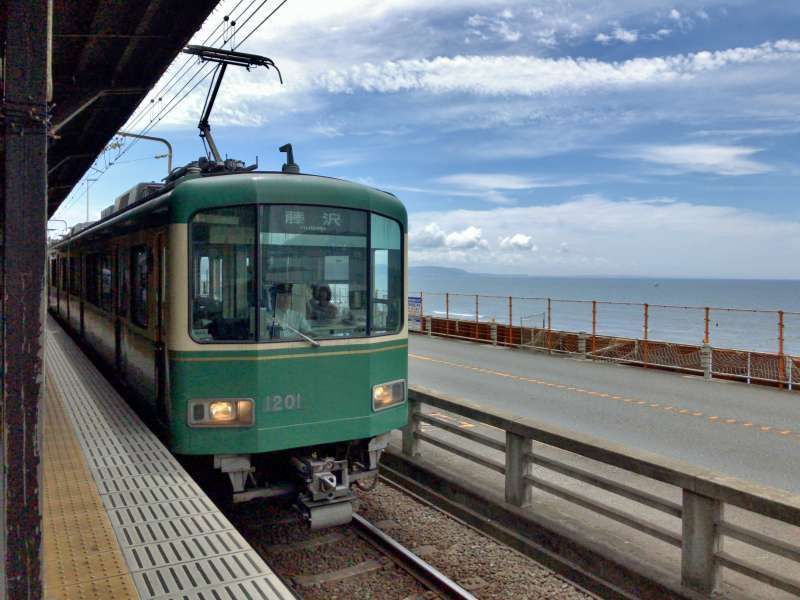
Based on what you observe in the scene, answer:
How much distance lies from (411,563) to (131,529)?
237cm

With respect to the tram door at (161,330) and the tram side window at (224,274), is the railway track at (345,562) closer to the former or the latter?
the tram door at (161,330)

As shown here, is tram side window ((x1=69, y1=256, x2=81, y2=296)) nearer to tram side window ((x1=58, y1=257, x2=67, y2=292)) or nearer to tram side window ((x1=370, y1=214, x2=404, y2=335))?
tram side window ((x1=58, y1=257, x2=67, y2=292))

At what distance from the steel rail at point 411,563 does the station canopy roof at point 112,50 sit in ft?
14.5

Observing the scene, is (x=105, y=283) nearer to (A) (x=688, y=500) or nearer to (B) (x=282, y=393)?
(B) (x=282, y=393)

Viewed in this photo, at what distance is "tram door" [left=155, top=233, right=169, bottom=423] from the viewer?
6332 millimetres

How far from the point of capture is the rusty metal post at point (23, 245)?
8.52ft

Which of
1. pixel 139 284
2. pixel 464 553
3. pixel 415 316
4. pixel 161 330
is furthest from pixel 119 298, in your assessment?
pixel 415 316

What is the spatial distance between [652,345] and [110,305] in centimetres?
1461

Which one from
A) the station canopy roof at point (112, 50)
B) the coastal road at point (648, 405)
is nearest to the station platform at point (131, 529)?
the station canopy roof at point (112, 50)

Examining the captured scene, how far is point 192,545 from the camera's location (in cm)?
423

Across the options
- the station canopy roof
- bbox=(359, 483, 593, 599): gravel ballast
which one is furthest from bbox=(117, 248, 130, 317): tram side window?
bbox=(359, 483, 593, 599): gravel ballast

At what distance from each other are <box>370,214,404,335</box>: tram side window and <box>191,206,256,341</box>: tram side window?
4.06ft

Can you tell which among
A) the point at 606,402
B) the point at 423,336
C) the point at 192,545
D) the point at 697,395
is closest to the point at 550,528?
the point at 192,545

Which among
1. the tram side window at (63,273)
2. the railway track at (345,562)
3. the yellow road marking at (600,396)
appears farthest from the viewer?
the tram side window at (63,273)
